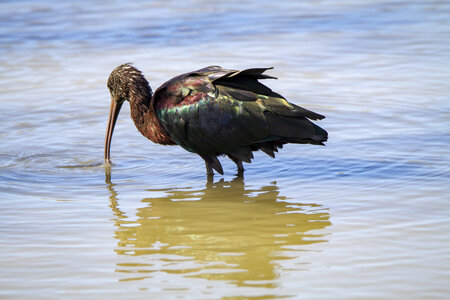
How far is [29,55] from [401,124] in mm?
7090

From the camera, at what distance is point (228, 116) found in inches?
282

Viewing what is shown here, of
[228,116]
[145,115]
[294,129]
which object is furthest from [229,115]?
[145,115]

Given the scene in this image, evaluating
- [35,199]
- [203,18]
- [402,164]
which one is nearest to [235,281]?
[35,199]

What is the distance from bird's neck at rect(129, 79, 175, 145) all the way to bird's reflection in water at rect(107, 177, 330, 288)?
2.48ft

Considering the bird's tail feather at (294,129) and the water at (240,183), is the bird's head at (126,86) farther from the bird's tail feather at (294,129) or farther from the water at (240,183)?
the bird's tail feather at (294,129)

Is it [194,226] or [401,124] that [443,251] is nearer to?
[194,226]

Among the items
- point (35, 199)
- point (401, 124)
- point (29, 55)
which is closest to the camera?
point (35, 199)

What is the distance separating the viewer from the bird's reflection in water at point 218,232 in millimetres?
5141

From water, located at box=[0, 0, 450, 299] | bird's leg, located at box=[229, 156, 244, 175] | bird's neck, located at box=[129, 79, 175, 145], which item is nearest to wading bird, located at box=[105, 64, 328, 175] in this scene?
bird's leg, located at box=[229, 156, 244, 175]

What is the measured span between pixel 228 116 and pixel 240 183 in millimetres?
641

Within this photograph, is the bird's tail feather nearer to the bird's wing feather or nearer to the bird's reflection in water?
the bird's wing feather

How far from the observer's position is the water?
4980 mm

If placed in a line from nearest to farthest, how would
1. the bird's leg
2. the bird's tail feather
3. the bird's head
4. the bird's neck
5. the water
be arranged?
the water
the bird's tail feather
the bird's leg
the bird's neck
the bird's head

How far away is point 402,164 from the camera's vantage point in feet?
24.5
